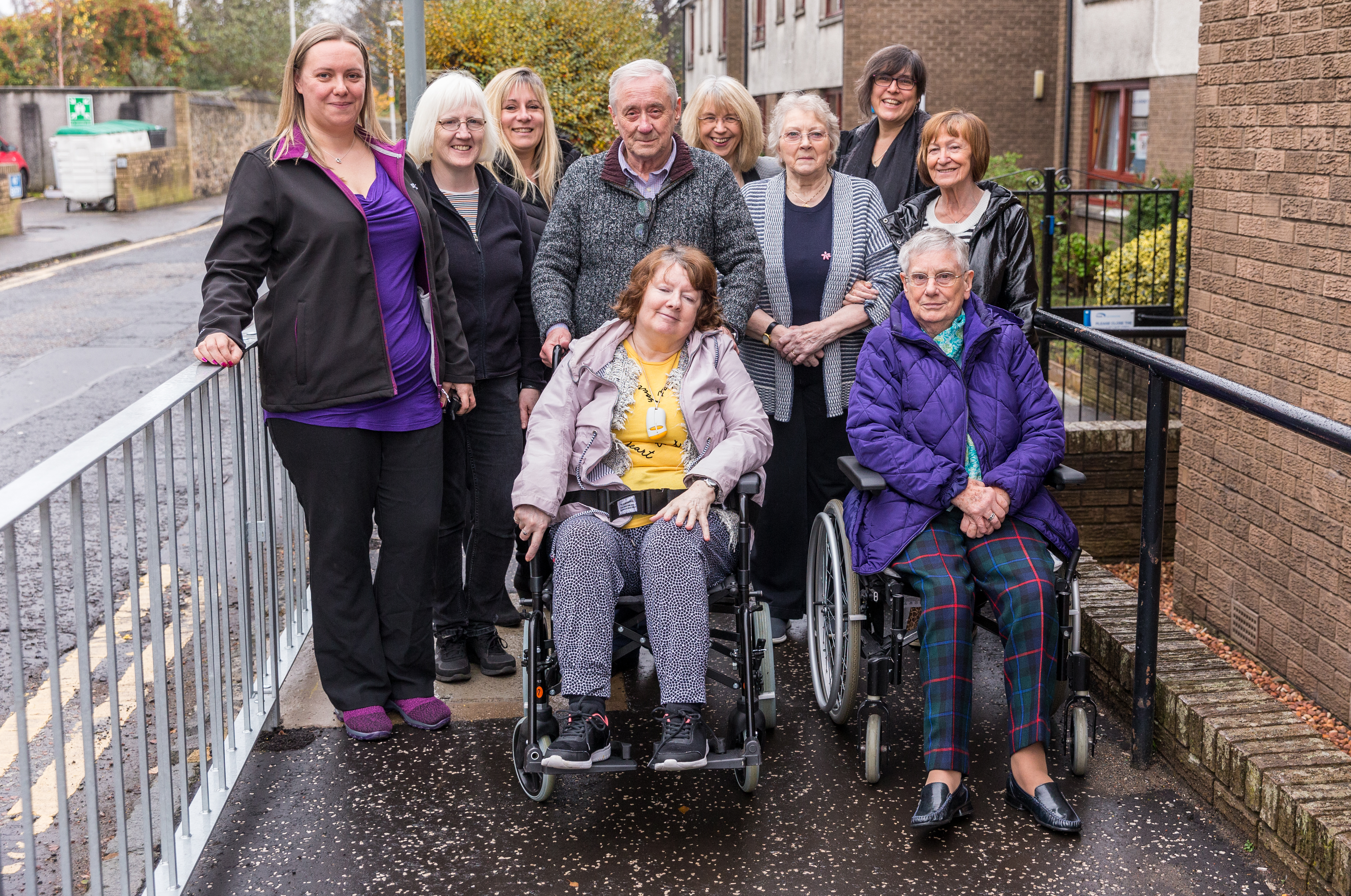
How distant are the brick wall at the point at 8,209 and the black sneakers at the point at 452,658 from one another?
19.6 metres

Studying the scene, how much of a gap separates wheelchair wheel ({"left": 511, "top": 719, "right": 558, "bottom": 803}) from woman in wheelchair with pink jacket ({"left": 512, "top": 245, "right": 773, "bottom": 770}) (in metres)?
0.15

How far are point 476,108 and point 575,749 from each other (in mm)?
2119

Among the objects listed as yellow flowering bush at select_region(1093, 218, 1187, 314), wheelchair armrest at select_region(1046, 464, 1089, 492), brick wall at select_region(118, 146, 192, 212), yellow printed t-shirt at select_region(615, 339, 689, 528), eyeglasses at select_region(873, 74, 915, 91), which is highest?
brick wall at select_region(118, 146, 192, 212)

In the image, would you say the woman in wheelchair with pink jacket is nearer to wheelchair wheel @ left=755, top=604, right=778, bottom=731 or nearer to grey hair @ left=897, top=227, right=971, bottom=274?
wheelchair wheel @ left=755, top=604, right=778, bottom=731

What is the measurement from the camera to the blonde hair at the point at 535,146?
482 cm

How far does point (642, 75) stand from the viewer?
4281mm

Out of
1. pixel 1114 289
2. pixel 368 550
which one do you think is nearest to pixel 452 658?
pixel 368 550

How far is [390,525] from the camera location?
4.04 meters

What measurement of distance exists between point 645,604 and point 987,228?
1.88 metres

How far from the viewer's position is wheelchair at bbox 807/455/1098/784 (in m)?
3.66

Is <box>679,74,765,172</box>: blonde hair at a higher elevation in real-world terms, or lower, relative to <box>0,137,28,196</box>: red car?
lower

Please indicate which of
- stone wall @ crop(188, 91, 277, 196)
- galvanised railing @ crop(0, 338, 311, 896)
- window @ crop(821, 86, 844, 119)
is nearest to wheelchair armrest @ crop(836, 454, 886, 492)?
galvanised railing @ crop(0, 338, 311, 896)

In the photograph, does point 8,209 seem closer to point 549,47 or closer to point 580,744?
point 549,47

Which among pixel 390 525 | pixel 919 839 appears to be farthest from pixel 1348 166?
pixel 390 525
